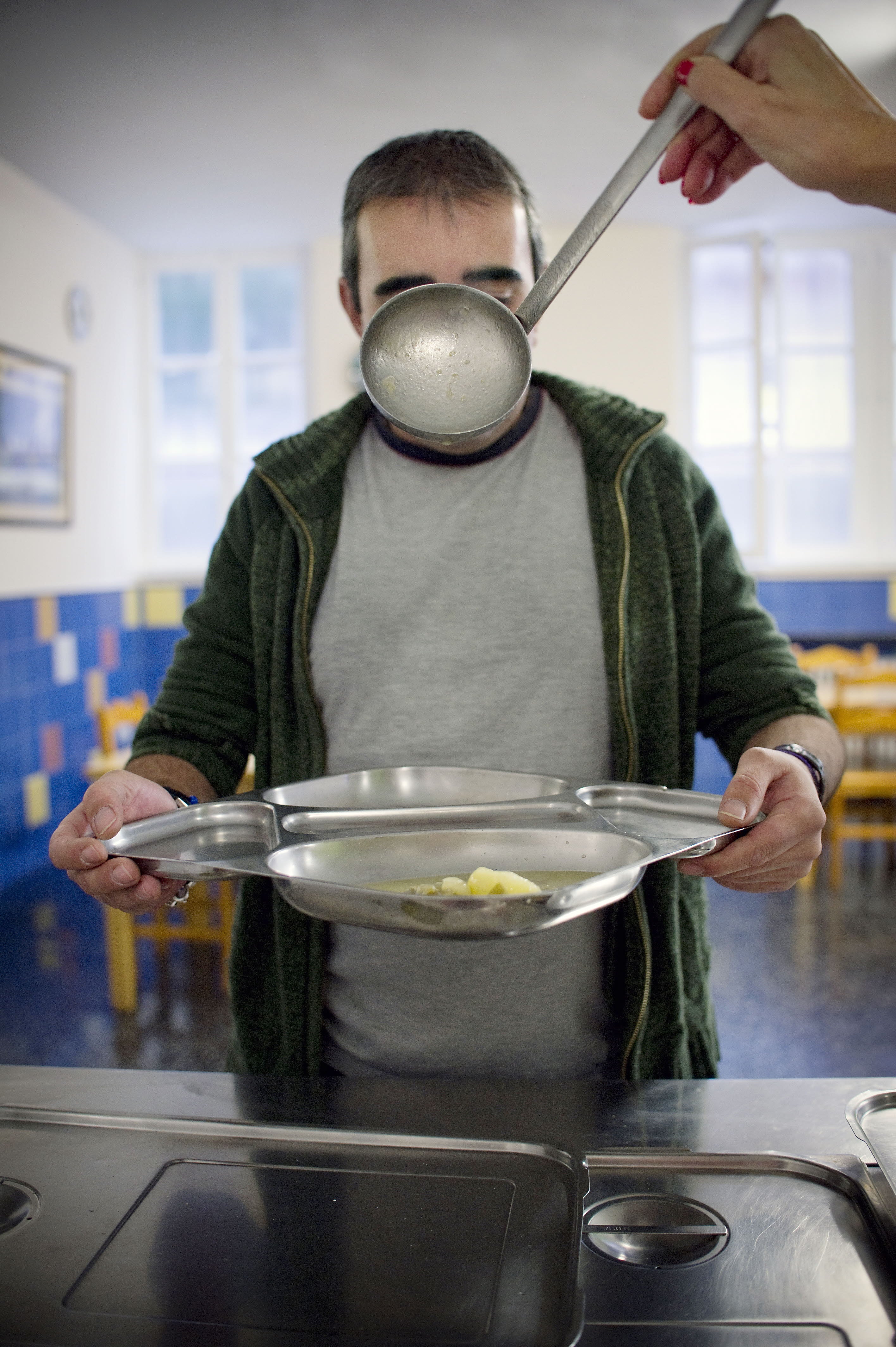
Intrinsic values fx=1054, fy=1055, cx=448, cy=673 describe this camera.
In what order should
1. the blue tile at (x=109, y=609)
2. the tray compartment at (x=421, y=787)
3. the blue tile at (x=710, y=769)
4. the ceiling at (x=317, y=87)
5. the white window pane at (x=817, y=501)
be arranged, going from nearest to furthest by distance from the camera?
1. the tray compartment at (x=421, y=787)
2. the ceiling at (x=317, y=87)
3. the blue tile at (x=109, y=609)
4. the blue tile at (x=710, y=769)
5. the white window pane at (x=817, y=501)

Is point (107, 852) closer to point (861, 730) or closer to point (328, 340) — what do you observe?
point (861, 730)

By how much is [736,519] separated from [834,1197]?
5.34 metres

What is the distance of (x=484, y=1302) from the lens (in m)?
0.62

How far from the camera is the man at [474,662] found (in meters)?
1.12

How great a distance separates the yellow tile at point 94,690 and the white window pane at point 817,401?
12.8 ft

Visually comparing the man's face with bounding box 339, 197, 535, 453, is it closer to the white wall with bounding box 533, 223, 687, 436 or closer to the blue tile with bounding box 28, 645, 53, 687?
the blue tile with bounding box 28, 645, 53, 687

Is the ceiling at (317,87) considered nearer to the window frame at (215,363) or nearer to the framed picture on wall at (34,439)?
the window frame at (215,363)

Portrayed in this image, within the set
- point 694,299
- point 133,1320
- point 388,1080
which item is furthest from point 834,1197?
point 694,299

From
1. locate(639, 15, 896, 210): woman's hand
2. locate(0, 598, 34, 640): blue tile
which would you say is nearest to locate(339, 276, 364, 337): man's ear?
locate(639, 15, 896, 210): woman's hand

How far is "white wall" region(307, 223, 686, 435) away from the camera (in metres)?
5.51

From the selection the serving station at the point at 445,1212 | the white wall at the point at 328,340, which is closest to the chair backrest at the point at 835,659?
the white wall at the point at 328,340

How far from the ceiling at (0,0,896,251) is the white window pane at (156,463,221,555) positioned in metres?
1.39

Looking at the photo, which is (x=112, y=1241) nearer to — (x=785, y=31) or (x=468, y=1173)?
(x=468, y=1173)

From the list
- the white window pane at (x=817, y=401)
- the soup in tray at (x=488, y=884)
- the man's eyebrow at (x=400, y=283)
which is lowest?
the soup in tray at (x=488, y=884)
